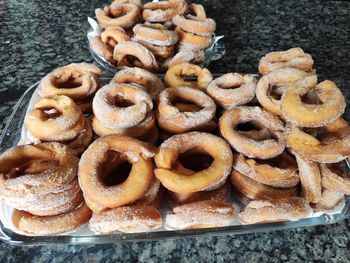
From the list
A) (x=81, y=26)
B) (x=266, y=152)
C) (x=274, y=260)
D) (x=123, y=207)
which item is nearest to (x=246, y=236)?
(x=274, y=260)

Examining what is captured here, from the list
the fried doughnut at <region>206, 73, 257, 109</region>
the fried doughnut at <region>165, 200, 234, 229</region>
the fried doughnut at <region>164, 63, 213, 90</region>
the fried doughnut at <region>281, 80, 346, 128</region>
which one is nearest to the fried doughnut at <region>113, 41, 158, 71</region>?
the fried doughnut at <region>164, 63, 213, 90</region>

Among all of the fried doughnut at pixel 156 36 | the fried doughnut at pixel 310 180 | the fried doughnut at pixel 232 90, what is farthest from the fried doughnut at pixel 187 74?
the fried doughnut at pixel 310 180

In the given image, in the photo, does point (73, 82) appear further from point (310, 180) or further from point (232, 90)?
point (310, 180)

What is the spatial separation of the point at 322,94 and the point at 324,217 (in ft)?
0.96

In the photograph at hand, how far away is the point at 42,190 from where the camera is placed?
79 cm

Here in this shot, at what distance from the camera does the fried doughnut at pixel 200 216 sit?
801mm

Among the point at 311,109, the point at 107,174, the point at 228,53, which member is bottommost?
the point at 228,53

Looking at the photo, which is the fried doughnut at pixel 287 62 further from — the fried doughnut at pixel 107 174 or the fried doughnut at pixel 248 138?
the fried doughnut at pixel 107 174

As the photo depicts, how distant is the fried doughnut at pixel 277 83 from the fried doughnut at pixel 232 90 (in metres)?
0.03

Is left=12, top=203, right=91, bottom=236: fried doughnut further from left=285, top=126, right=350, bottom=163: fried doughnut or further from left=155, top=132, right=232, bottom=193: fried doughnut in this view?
left=285, top=126, right=350, bottom=163: fried doughnut

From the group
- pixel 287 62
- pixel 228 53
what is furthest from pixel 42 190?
pixel 228 53

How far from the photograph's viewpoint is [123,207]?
31.4 inches

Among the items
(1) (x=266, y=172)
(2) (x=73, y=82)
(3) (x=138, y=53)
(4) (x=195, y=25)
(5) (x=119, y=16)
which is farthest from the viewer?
(5) (x=119, y=16)

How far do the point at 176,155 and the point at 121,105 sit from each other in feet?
0.74
